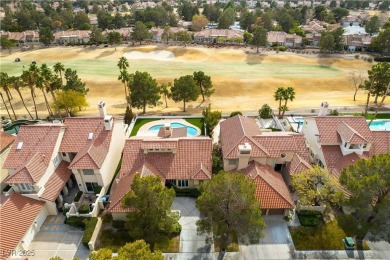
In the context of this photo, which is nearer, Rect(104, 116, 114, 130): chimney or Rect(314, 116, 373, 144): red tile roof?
Rect(104, 116, 114, 130): chimney

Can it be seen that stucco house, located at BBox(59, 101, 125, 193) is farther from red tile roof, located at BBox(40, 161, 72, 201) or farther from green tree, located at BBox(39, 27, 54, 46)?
green tree, located at BBox(39, 27, 54, 46)

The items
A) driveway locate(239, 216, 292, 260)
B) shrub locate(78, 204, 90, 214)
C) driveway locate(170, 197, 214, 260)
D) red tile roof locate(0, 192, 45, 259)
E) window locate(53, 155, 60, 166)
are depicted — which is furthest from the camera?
window locate(53, 155, 60, 166)

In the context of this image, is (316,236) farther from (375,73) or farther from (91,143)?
(375,73)

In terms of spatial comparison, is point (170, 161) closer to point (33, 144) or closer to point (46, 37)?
point (33, 144)

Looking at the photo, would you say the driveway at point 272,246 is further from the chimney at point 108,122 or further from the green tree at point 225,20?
the green tree at point 225,20

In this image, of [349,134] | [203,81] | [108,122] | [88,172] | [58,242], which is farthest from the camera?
[203,81]

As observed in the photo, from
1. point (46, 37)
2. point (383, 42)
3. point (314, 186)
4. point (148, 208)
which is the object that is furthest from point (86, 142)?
point (383, 42)

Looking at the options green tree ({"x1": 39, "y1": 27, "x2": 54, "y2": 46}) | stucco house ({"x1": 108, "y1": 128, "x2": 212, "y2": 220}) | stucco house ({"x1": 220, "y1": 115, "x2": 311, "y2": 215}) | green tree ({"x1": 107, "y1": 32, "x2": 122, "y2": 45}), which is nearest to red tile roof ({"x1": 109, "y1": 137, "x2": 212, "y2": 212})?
stucco house ({"x1": 108, "y1": 128, "x2": 212, "y2": 220})
